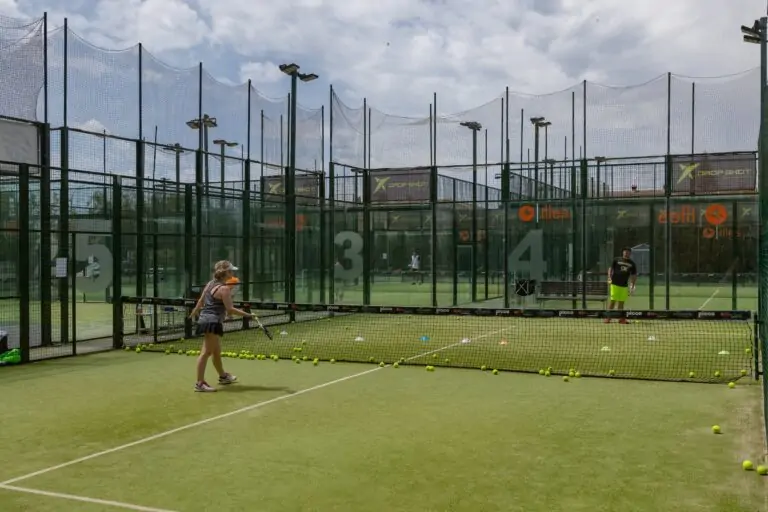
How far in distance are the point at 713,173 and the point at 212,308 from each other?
13.6 meters

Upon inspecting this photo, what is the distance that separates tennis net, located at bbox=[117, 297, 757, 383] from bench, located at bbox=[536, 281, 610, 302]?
97.9 inches

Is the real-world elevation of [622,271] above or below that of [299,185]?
below

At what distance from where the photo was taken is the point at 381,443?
6.68 metres

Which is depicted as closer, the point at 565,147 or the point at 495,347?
the point at 495,347

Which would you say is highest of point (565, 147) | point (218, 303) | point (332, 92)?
point (332, 92)

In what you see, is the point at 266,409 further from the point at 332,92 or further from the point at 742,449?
the point at 332,92

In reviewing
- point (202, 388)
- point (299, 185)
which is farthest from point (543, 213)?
point (202, 388)

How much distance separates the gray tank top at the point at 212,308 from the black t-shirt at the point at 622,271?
993cm

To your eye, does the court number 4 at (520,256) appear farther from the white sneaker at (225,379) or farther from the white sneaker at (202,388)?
the white sneaker at (202,388)

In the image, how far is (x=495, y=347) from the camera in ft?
41.9

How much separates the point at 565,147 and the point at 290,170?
844 centimetres

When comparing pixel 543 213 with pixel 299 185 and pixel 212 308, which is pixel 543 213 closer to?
pixel 299 185

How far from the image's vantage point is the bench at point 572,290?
774 inches

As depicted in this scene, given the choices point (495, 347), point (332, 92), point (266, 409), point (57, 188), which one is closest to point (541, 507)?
point (266, 409)
